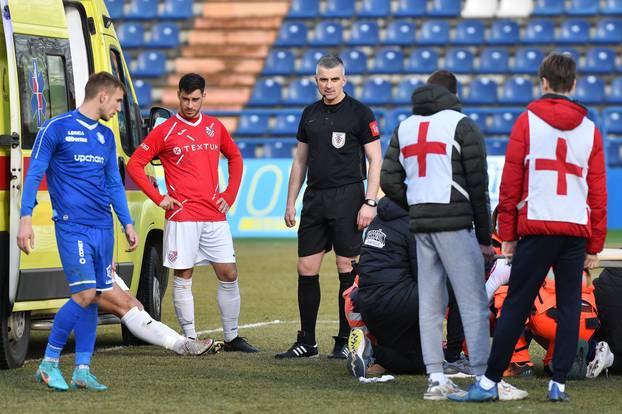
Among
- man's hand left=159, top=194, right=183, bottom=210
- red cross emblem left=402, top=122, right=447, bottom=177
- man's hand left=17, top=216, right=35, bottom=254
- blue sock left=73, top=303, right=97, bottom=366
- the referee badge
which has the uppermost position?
red cross emblem left=402, top=122, right=447, bottom=177

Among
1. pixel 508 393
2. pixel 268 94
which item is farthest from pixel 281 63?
pixel 508 393

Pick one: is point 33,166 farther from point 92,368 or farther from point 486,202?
point 486,202

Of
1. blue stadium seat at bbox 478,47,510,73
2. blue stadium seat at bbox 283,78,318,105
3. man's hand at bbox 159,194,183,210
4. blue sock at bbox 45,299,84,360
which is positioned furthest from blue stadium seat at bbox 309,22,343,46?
blue sock at bbox 45,299,84,360

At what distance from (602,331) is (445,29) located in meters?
18.1

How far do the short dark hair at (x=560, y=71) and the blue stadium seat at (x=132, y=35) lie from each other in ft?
68.9

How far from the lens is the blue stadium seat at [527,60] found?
2417cm

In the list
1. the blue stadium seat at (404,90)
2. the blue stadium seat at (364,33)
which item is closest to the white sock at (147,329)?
the blue stadium seat at (404,90)

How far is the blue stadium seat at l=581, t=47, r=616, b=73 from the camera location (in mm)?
24125

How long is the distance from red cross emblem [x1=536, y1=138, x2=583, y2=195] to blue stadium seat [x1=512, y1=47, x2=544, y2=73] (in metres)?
18.5

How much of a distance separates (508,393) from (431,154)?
50.6 inches

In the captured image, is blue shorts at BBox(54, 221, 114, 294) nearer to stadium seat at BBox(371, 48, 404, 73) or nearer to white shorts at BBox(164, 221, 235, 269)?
white shorts at BBox(164, 221, 235, 269)

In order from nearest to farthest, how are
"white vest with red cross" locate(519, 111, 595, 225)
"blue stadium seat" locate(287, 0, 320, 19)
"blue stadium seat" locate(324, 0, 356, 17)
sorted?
1. "white vest with red cross" locate(519, 111, 595, 225)
2. "blue stadium seat" locate(324, 0, 356, 17)
3. "blue stadium seat" locate(287, 0, 320, 19)

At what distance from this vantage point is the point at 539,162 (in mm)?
6070

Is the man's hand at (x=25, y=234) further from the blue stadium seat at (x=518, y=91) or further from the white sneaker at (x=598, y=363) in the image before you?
the blue stadium seat at (x=518, y=91)
